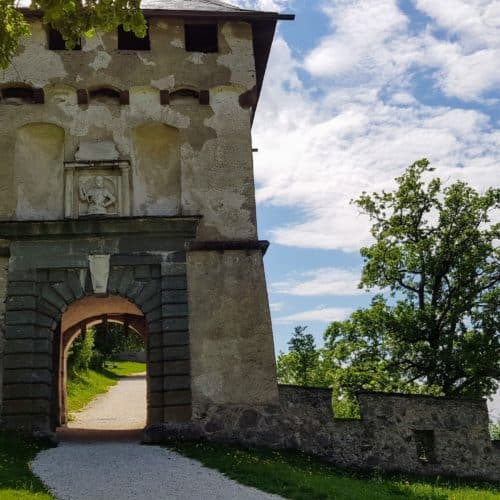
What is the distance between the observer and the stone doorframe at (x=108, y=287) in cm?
1184

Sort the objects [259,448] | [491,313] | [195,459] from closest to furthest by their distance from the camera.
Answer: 1. [195,459]
2. [259,448]
3. [491,313]

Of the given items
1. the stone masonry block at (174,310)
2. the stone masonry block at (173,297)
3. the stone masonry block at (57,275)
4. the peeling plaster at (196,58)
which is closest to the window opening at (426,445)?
the stone masonry block at (174,310)

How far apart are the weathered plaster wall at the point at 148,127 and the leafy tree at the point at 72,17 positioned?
5095 mm

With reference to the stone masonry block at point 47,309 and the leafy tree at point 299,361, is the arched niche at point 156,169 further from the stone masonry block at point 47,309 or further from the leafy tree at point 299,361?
the leafy tree at point 299,361

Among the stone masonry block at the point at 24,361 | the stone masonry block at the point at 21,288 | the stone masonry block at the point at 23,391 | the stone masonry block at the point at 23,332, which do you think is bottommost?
the stone masonry block at the point at 23,391

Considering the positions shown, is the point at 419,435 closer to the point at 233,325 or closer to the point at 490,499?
the point at 490,499

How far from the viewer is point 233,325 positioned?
484 inches

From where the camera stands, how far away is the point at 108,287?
12.3m

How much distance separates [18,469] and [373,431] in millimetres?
6681

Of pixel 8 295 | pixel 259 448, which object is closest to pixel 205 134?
pixel 8 295

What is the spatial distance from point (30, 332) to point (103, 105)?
15.4ft

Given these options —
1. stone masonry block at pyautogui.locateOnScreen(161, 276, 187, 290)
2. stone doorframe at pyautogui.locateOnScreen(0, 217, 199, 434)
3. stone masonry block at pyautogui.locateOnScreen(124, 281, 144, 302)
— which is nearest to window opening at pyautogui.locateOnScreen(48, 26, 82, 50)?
stone doorframe at pyautogui.locateOnScreen(0, 217, 199, 434)

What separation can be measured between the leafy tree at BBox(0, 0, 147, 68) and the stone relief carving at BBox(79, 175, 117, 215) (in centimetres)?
484

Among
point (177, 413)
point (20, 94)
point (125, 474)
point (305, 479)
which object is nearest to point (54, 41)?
point (20, 94)
